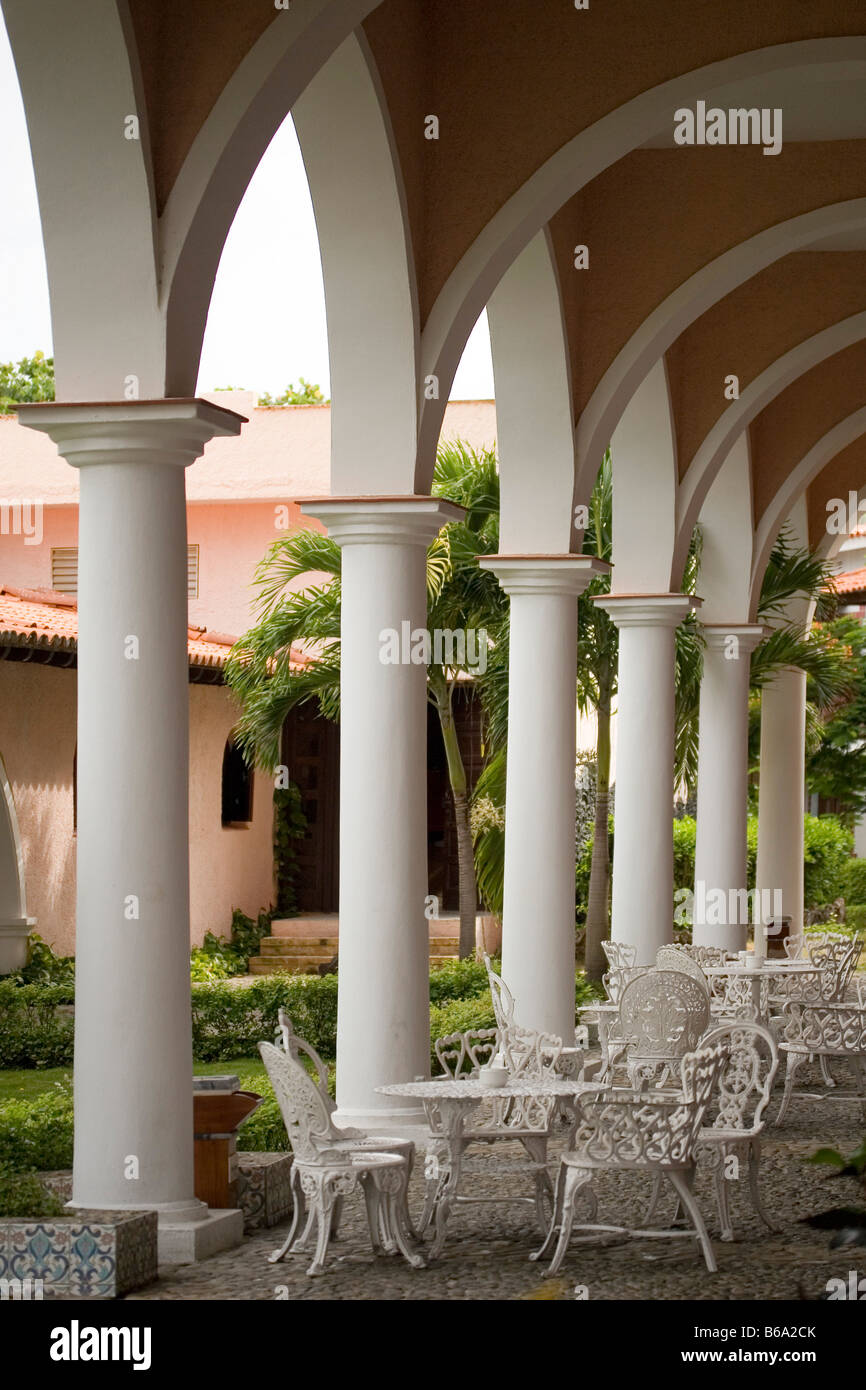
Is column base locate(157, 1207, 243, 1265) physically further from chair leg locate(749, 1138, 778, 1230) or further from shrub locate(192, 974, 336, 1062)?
shrub locate(192, 974, 336, 1062)

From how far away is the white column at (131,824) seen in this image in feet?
21.0

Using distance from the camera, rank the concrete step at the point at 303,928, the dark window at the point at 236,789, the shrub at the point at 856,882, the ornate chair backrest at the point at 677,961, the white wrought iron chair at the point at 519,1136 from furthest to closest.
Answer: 1. the shrub at the point at 856,882
2. the dark window at the point at 236,789
3. the concrete step at the point at 303,928
4. the ornate chair backrest at the point at 677,961
5. the white wrought iron chair at the point at 519,1136

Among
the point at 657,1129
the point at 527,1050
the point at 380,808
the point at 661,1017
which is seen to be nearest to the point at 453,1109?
the point at 657,1129

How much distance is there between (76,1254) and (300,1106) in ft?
3.26

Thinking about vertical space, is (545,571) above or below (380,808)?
above

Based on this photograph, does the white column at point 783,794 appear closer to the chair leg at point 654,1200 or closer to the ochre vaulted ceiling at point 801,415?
the ochre vaulted ceiling at point 801,415

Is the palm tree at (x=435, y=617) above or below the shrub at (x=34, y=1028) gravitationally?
above

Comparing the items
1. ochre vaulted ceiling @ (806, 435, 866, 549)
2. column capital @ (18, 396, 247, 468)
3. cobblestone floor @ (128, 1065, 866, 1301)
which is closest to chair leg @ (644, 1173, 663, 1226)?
cobblestone floor @ (128, 1065, 866, 1301)

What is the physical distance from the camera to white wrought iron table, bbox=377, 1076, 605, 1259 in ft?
22.5

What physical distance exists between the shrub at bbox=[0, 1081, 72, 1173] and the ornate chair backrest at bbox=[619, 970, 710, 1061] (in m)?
2.92

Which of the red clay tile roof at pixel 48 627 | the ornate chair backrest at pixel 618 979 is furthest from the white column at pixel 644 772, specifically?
the red clay tile roof at pixel 48 627

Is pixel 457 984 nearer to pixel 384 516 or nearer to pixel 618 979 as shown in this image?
pixel 618 979

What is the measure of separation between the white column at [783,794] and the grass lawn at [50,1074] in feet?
23.1

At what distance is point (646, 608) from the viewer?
1325 centimetres
